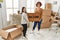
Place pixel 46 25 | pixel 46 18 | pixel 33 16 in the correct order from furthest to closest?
pixel 46 25, pixel 46 18, pixel 33 16

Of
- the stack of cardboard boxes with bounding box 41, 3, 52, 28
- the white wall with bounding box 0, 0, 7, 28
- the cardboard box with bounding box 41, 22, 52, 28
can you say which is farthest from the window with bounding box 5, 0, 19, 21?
the cardboard box with bounding box 41, 22, 52, 28

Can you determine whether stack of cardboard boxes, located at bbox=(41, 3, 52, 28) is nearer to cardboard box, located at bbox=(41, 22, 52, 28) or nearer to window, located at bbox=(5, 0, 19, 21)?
cardboard box, located at bbox=(41, 22, 52, 28)

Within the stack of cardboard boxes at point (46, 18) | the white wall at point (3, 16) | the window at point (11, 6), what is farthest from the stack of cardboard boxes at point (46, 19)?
the white wall at point (3, 16)

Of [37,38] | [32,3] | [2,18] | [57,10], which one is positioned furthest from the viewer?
[57,10]

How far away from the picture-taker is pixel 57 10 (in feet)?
24.9

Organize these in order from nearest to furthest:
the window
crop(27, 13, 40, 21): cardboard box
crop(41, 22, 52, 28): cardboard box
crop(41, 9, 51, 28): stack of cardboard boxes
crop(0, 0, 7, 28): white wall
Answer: crop(27, 13, 40, 21): cardboard box → crop(0, 0, 7, 28): white wall → the window → crop(41, 9, 51, 28): stack of cardboard boxes → crop(41, 22, 52, 28): cardboard box

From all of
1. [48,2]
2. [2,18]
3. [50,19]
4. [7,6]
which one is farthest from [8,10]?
[48,2]

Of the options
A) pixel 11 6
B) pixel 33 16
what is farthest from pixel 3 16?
pixel 33 16

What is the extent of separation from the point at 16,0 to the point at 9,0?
17.7 inches

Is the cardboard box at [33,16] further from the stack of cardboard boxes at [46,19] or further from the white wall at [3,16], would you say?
the white wall at [3,16]

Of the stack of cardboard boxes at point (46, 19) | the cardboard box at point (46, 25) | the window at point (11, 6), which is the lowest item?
the cardboard box at point (46, 25)

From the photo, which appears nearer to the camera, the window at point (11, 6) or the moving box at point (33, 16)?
Answer: the moving box at point (33, 16)

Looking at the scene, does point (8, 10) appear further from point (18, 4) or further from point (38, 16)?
Result: point (38, 16)

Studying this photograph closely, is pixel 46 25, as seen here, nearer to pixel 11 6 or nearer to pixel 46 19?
pixel 46 19
